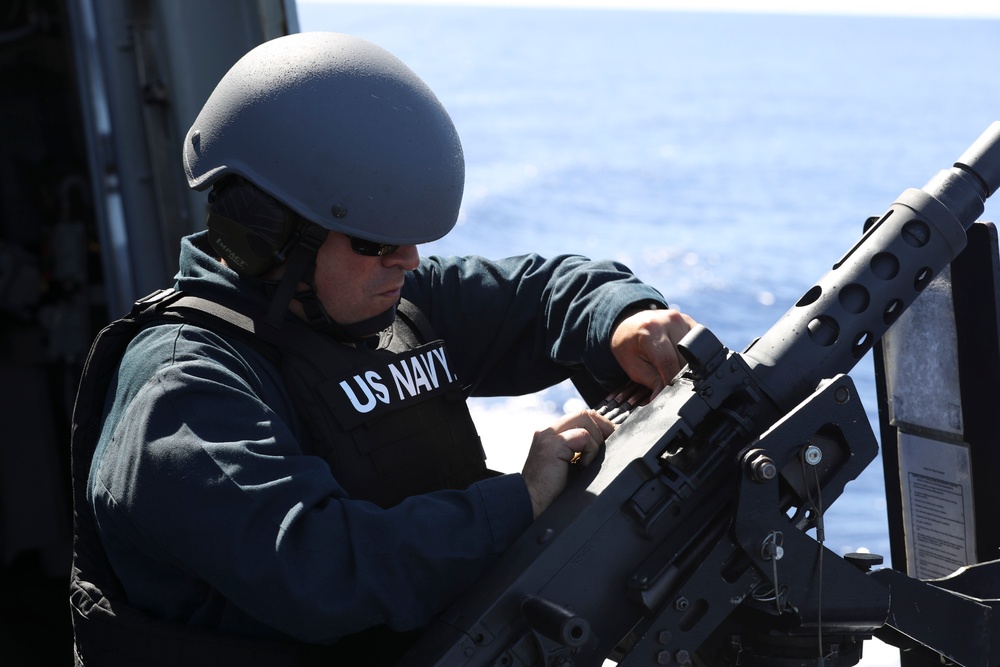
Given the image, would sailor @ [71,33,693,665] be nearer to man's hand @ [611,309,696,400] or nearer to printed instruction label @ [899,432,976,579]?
man's hand @ [611,309,696,400]

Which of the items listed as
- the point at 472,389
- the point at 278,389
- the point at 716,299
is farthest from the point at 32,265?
the point at 716,299

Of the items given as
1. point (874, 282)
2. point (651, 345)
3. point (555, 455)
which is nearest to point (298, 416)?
point (555, 455)

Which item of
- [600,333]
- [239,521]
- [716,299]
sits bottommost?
[716,299]

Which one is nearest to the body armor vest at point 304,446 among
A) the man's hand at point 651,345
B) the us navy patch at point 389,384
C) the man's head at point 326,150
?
the us navy patch at point 389,384

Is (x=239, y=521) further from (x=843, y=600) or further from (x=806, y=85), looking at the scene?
(x=806, y=85)

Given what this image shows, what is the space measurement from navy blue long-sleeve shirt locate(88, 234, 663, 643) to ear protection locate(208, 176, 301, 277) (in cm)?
4

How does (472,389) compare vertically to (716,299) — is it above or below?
above

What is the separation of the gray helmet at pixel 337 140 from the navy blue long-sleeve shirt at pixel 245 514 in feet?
0.62

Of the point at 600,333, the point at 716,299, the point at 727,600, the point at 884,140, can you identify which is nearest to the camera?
the point at 727,600

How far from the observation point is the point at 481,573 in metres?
1.68

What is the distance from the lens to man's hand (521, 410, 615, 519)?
171 cm

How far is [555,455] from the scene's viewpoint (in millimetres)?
1727

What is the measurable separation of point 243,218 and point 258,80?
23 cm

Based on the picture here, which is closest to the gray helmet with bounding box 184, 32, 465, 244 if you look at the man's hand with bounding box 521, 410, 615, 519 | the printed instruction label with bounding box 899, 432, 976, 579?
the man's hand with bounding box 521, 410, 615, 519
